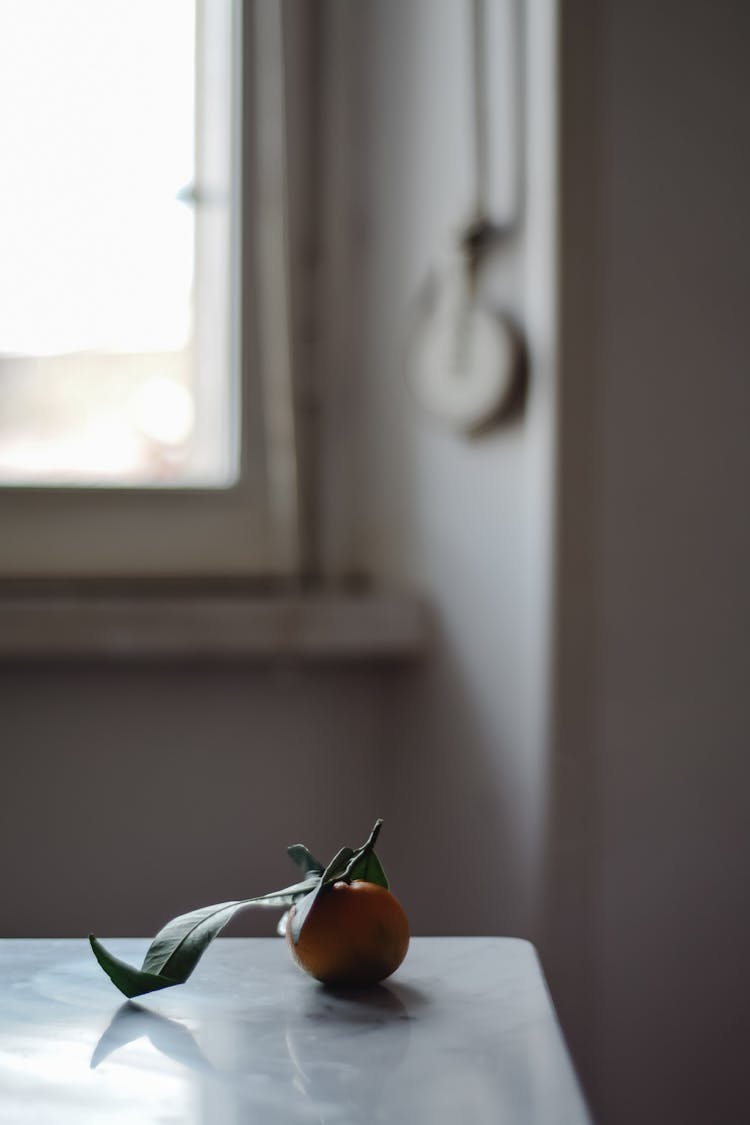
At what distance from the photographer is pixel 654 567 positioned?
41.4 inches

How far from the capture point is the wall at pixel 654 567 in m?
1.04

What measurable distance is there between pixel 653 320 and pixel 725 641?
317 millimetres

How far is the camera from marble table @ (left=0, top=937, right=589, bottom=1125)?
0.45 m

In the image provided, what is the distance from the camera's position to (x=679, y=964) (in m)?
1.04

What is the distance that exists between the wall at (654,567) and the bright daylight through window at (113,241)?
536 millimetres

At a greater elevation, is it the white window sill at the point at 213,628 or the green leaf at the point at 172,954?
the white window sill at the point at 213,628

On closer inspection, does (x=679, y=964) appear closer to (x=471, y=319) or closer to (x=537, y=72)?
(x=471, y=319)

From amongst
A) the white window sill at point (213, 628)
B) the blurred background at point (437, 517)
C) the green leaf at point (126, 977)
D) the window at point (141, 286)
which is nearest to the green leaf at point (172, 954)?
the green leaf at point (126, 977)

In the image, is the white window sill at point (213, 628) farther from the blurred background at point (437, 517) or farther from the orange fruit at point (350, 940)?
the orange fruit at point (350, 940)

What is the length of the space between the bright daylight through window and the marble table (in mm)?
838

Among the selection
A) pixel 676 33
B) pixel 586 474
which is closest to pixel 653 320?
pixel 586 474

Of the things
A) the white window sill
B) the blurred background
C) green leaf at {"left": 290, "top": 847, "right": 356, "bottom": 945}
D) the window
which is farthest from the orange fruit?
the window

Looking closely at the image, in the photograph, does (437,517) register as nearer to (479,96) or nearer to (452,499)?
(452,499)

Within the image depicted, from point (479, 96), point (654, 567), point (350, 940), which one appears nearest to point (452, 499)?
point (654, 567)
